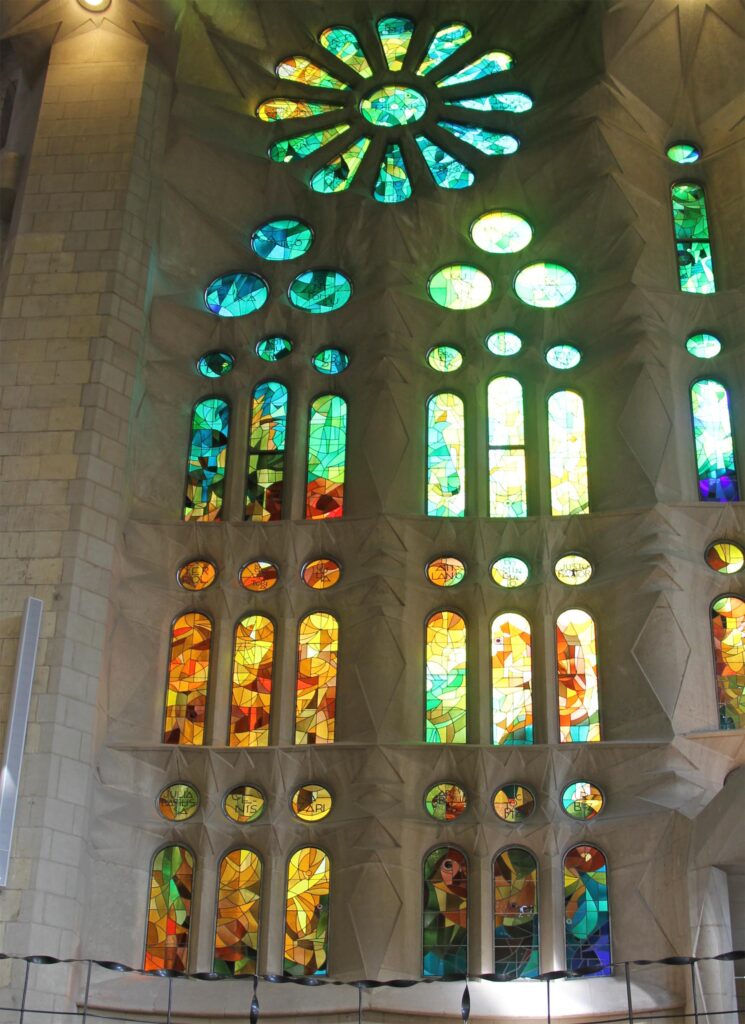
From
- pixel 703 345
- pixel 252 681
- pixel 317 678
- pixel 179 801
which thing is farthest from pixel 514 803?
pixel 703 345

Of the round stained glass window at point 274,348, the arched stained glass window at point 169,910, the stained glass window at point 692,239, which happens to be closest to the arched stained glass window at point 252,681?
the arched stained glass window at point 169,910

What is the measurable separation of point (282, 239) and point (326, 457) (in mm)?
3873

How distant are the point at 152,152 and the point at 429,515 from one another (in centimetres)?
655

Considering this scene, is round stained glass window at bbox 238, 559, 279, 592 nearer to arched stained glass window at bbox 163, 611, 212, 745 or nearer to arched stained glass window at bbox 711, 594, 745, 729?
arched stained glass window at bbox 163, 611, 212, 745

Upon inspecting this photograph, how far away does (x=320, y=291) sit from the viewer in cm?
2295

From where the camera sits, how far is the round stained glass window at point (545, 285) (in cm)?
2266

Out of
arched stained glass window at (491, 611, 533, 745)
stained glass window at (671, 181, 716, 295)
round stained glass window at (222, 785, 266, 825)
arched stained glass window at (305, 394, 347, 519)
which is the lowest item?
round stained glass window at (222, 785, 266, 825)

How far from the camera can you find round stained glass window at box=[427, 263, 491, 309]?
22.8m

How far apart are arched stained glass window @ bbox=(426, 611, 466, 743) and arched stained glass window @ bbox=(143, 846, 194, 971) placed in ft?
A: 11.0

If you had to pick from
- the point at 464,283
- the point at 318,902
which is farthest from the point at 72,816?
the point at 464,283

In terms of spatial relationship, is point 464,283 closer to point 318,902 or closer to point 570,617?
point 570,617

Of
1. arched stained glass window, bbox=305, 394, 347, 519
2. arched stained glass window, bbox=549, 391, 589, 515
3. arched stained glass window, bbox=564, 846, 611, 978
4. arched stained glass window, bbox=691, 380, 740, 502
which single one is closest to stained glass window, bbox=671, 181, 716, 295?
arched stained glass window, bbox=691, 380, 740, 502

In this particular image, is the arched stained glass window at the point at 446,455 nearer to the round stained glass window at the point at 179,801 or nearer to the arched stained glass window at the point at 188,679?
the arched stained glass window at the point at 188,679

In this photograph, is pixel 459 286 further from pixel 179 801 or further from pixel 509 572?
pixel 179 801
